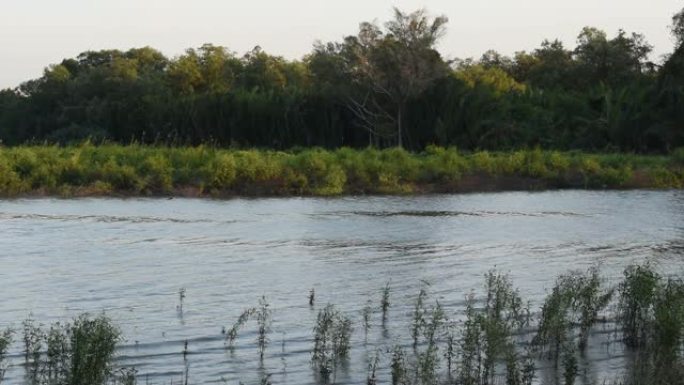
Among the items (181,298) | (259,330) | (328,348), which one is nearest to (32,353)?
(259,330)

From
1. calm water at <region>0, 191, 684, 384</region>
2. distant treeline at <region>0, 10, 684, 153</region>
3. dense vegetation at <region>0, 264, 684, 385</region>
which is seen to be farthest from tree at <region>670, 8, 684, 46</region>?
dense vegetation at <region>0, 264, 684, 385</region>

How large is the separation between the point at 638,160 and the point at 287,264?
79.3 ft

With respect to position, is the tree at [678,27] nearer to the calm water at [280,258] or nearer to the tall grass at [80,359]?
the calm water at [280,258]

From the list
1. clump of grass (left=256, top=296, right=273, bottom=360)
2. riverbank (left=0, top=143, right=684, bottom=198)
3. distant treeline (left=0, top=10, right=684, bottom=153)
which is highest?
distant treeline (left=0, top=10, right=684, bottom=153)

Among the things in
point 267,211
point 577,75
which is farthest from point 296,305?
point 577,75

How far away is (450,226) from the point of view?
24969 mm

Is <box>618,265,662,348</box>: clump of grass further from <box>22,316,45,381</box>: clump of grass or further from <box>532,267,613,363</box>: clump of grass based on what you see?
<box>22,316,45,381</box>: clump of grass

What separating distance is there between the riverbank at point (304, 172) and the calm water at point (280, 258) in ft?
6.64

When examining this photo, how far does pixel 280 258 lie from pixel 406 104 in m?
32.4

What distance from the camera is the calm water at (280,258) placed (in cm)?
1170

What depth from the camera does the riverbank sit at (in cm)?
3344

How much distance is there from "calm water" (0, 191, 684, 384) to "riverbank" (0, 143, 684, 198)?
6.64ft

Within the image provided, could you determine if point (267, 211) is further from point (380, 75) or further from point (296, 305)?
point (380, 75)

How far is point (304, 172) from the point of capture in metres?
34.9
